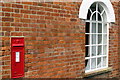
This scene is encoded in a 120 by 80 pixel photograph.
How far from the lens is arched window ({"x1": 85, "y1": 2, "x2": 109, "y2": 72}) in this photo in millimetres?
5730

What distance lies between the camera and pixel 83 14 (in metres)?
5.26

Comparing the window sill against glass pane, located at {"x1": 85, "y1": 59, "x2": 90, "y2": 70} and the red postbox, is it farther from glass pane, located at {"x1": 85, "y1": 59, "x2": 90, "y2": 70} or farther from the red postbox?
the red postbox

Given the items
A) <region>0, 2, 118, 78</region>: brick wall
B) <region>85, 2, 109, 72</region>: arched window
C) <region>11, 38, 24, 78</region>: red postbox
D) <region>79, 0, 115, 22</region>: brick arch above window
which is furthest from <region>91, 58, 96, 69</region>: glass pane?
<region>11, 38, 24, 78</region>: red postbox

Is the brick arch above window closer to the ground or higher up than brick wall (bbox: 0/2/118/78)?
higher up

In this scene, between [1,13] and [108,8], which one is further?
[108,8]

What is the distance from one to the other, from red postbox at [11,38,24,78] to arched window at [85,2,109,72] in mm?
2324

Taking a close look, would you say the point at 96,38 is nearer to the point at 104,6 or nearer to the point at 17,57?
the point at 104,6

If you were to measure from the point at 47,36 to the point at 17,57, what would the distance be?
929 mm

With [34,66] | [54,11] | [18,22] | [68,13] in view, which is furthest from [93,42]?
[18,22]

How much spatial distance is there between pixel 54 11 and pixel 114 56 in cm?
326

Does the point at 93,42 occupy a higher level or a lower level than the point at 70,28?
lower

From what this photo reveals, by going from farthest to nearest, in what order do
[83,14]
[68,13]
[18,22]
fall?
1. [83,14]
2. [68,13]
3. [18,22]

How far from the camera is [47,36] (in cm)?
441

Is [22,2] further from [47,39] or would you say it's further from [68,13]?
[68,13]
